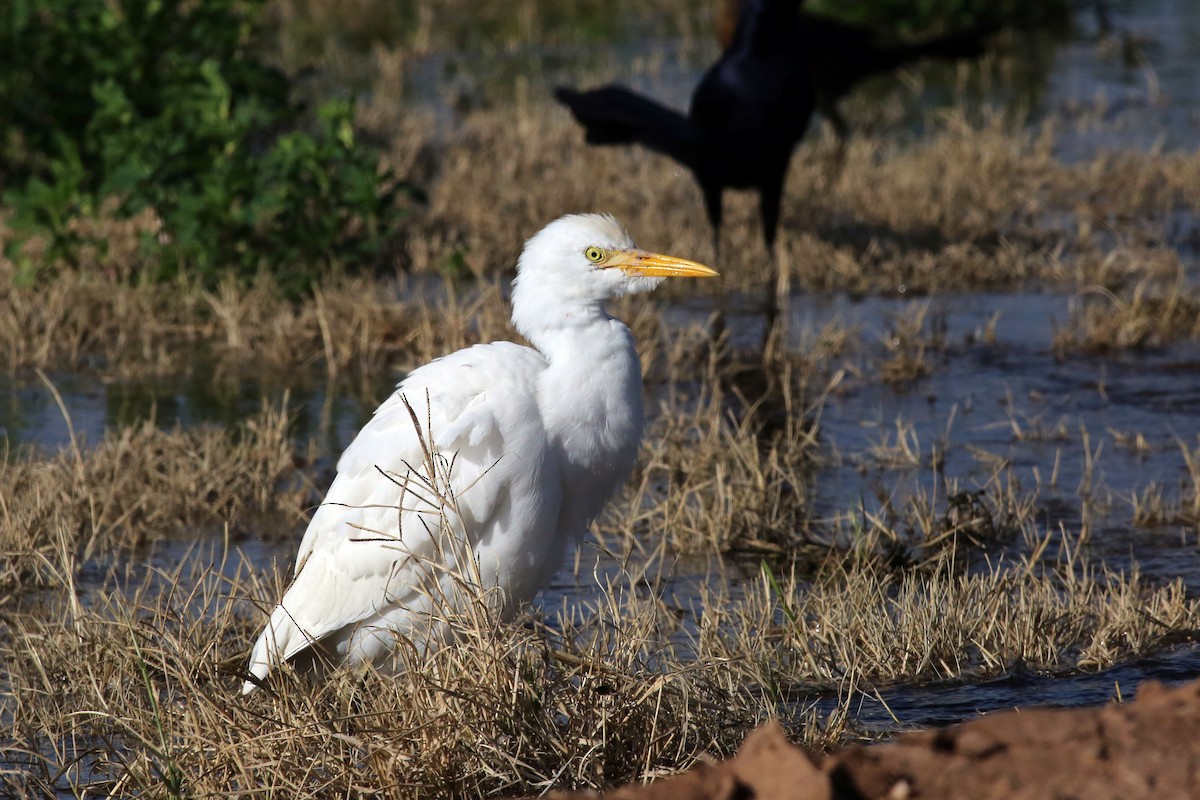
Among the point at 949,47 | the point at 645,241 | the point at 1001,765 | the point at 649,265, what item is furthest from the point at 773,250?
the point at 1001,765

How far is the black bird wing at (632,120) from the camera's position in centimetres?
809

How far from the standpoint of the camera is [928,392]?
6.97m

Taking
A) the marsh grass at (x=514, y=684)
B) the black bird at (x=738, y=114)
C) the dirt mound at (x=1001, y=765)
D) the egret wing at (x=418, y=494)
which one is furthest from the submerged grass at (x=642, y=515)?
the dirt mound at (x=1001, y=765)

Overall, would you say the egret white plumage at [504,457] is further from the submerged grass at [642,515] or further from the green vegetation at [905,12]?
the green vegetation at [905,12]

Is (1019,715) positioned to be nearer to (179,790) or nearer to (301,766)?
(301,766)

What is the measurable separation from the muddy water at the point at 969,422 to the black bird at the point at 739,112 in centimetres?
73

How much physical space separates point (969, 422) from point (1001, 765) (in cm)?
449

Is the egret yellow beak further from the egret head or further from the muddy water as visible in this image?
the muddy water

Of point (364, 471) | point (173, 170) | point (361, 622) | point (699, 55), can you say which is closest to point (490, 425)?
point (364, 471)

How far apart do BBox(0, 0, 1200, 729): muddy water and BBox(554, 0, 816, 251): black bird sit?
0.73m

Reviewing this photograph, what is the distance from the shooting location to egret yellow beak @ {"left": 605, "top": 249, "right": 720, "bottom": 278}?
4.08 m

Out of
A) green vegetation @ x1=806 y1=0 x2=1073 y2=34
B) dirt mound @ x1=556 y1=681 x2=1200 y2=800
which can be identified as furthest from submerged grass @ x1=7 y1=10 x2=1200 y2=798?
green vegetation @ x1=806 y1=0 x2=1073 y2=34

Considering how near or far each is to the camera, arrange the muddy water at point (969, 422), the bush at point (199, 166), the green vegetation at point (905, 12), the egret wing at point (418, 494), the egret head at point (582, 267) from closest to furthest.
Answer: the egret wing at point (418, 494) → the egret head at point (582, 267) → the muddy water at point (969, 422) → the bush at point (199, 166) → the green vegetation at point (905, 12)

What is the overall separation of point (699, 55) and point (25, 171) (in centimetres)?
683
